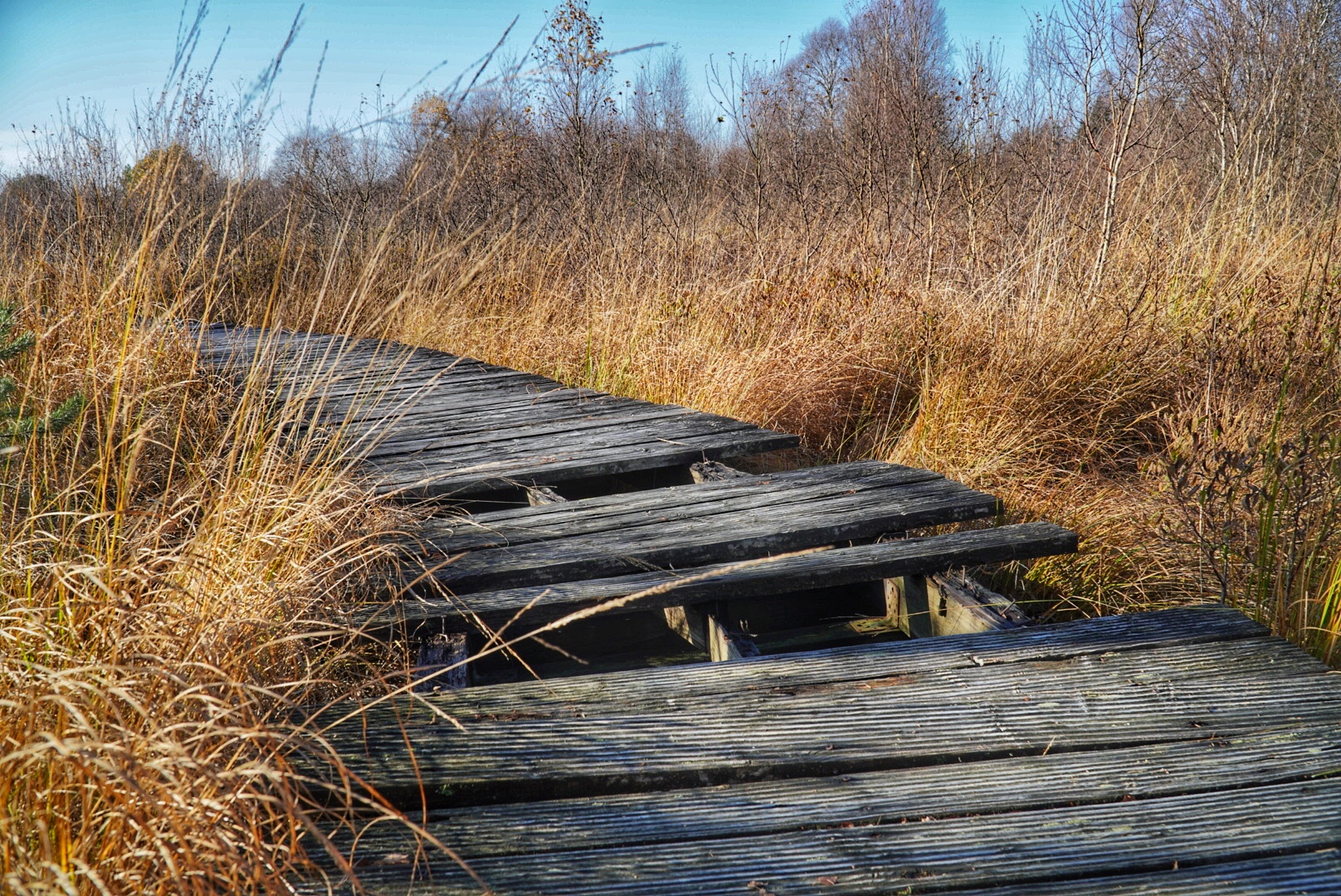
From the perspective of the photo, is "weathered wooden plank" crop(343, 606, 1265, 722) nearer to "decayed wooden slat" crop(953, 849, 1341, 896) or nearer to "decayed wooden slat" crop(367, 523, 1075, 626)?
"decayed wooden slat" crop(367, 523, 1075, 626)

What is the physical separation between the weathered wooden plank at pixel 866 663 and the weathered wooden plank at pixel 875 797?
28 cm

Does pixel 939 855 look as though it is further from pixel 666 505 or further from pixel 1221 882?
pixel 666 505

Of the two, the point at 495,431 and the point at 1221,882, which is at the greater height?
the point at 495,431

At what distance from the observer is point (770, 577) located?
215 cm

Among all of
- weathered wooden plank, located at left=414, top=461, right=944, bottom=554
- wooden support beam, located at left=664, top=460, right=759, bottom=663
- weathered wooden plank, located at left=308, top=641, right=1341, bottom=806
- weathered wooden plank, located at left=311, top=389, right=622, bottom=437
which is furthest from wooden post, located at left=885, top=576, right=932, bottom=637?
weathered wooden plank, located at left=311, top=389, right=622, bottom=437

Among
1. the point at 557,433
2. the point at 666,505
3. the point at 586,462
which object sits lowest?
the point at 666,505

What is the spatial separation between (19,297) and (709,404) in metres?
2.92

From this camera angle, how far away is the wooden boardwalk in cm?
119

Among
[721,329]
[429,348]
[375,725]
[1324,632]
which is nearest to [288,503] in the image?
[375,725]

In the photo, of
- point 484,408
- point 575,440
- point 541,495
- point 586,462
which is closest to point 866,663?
point 541,495

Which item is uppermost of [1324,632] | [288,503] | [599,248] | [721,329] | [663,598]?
[599,248]

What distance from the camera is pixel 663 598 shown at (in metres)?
2.06

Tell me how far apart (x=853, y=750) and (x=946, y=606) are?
856mm

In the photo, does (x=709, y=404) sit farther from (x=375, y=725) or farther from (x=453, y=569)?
(x=375, y=725)
